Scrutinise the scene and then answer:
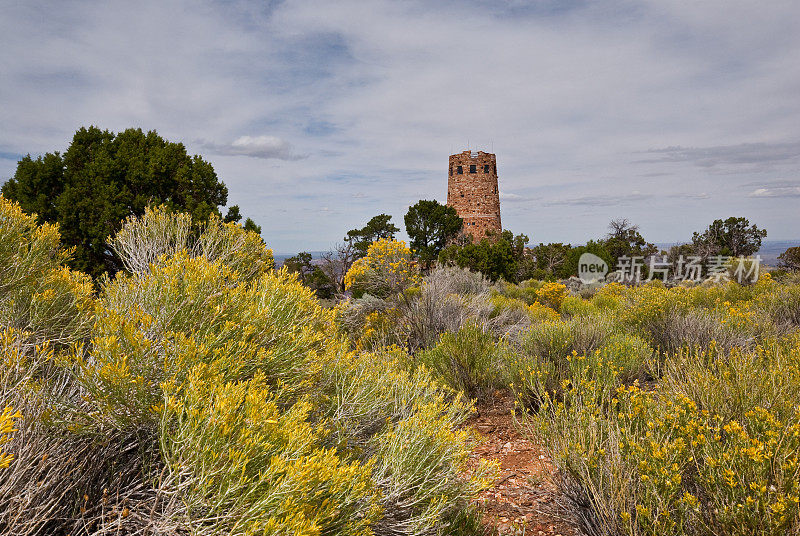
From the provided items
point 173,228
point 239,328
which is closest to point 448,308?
point 173,228

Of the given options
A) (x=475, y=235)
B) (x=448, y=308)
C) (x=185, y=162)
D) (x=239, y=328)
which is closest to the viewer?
(x=239, y=328)

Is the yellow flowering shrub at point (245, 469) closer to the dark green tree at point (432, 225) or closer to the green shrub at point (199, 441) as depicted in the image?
the green shrub at point (199, 441)

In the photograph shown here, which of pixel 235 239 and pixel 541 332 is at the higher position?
pixel 235 239

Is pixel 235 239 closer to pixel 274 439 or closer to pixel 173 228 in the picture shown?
pixel 173 228

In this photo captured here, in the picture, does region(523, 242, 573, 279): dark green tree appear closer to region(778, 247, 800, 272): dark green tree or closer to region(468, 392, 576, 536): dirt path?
region(778, 247, 800, 272): dark green tree

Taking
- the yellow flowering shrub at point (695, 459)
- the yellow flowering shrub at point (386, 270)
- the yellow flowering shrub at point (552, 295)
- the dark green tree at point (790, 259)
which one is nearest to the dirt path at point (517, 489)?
the yellow flowering shrub at point (695, 459)

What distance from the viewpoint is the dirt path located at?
2.88 metres

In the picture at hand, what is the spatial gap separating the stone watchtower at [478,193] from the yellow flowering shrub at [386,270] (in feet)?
78.5

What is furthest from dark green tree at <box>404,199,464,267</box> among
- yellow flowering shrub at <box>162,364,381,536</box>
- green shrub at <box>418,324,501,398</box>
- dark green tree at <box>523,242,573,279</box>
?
yellow flowering shrub at <box>162,364,381,536</box>

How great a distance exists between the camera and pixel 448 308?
24.5ft

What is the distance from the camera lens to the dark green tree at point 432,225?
34.1 metres

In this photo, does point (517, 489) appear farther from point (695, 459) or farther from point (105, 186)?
point (105, 186)

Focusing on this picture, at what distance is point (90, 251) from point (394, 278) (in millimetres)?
7770

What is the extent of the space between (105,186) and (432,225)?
85.8 feet
